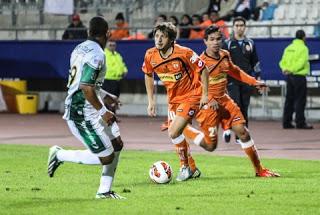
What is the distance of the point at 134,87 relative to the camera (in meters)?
32.6

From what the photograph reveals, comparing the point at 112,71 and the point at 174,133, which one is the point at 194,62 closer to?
the point at 174,133

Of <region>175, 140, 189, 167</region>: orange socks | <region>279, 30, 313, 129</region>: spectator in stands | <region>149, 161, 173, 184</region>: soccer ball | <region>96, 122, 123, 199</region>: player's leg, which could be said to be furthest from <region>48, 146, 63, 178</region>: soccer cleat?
<region>279, 30, 313, 129</region>: spectator in stands

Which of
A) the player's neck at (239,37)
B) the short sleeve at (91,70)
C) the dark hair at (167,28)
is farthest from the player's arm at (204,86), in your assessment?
the player's neck at (239,37)

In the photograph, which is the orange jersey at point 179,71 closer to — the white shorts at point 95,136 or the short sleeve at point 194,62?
the short sleeve at point 194,62

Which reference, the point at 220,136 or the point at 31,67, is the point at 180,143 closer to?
the point at 220,136

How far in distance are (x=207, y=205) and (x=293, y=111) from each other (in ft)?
49.1

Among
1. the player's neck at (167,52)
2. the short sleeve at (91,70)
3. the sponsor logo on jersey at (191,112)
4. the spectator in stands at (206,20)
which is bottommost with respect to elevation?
the spectator in stands at (206,20)

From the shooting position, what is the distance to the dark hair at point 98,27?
1202 cm

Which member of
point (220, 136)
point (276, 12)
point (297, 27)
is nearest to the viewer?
point (220, 136)

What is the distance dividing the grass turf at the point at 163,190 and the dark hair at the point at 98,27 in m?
1.88

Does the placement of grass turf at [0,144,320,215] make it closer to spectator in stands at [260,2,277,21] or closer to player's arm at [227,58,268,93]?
player's arm at [227,58,268,93]

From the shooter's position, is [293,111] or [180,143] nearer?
[180,143]

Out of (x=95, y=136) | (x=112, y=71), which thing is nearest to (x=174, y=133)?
(x=95, y=136)

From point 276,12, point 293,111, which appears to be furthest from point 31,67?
point 293,111
